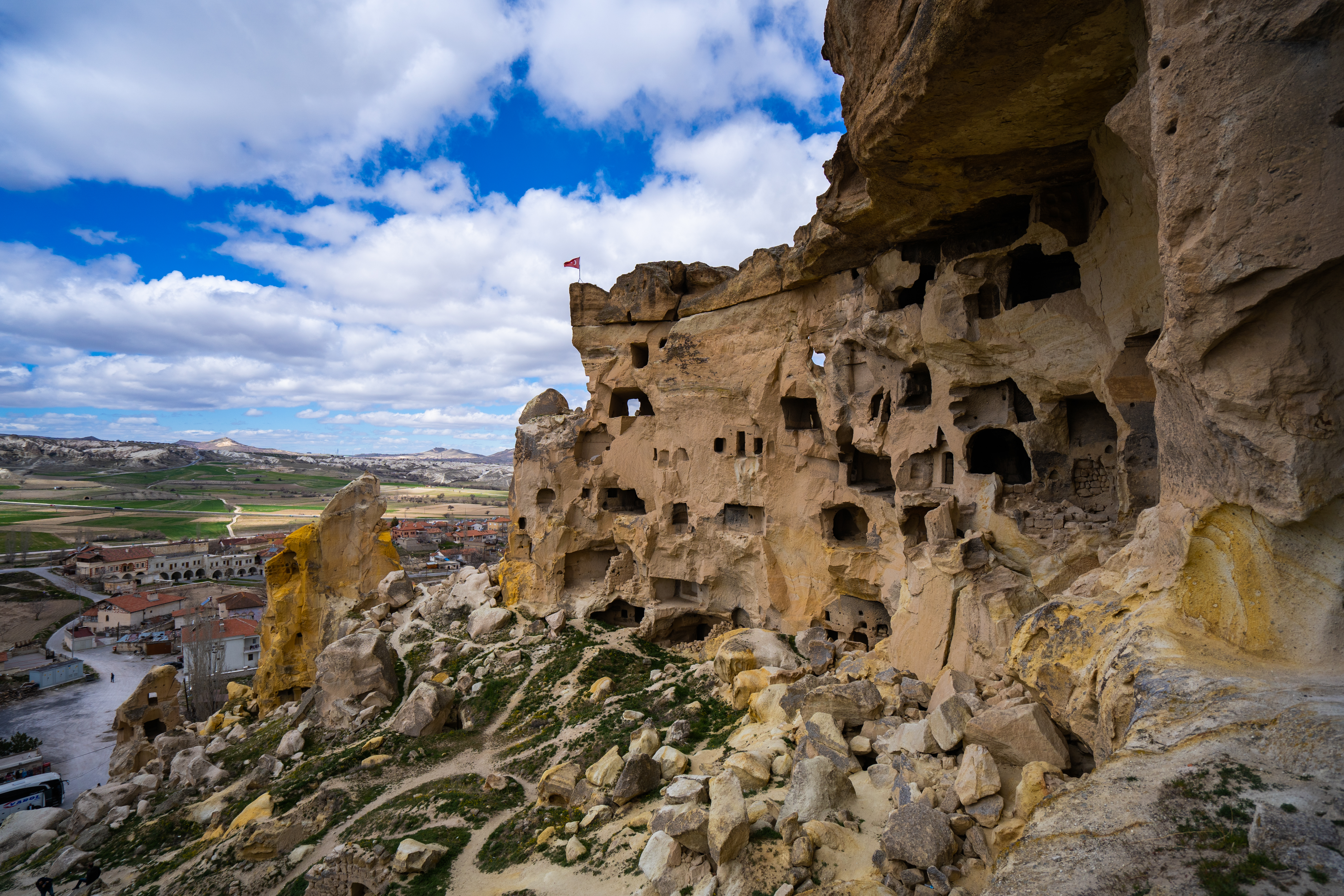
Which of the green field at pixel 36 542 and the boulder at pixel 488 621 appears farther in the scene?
the green field at pixel 36 542

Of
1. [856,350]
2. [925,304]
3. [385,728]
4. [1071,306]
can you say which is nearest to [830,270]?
[856,350]

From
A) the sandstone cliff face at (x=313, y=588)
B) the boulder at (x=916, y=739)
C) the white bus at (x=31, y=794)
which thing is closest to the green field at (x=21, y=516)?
the white bus at (x=31, y=794)

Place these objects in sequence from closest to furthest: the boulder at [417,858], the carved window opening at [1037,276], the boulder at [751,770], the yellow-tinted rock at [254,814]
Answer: the boulder at [751,770], the boulder at [417,858], the carved window opening at [1037,276], the yellow-tinted rock at [254,814]

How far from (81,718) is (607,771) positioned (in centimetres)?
3549

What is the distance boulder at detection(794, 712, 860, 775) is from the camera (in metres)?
8.28

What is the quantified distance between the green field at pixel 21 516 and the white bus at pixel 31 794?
7784cm

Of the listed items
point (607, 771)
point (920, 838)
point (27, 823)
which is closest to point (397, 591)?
point (27, 823)

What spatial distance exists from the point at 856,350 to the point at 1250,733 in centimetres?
1357

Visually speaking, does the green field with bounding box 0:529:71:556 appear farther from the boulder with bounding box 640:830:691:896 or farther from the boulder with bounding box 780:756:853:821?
the boulder with bounding box 780:756:853:821

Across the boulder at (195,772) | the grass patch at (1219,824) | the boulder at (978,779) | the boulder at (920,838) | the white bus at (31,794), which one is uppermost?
the grass patch at (1219,824)

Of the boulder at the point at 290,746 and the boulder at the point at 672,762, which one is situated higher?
the boulder at the point at 672,762

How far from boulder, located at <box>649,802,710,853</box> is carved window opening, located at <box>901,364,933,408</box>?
1086cm

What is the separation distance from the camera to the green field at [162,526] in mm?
78188

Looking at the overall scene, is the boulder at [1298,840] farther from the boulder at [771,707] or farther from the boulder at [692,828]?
the boulder at [771,707]
